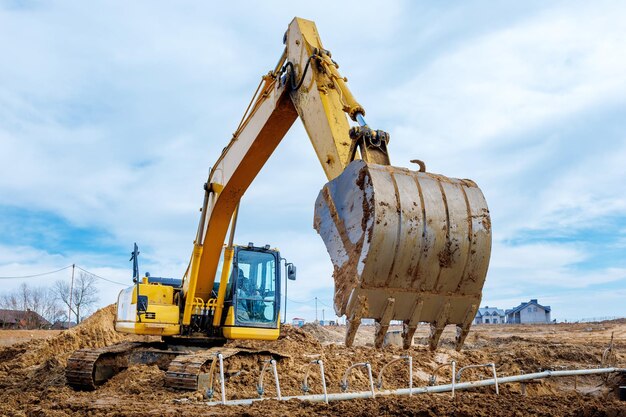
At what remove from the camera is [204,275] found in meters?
10.9

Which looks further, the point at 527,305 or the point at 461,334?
the point at 527,305

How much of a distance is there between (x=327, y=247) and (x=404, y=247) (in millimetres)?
715

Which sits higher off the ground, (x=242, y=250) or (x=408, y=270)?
(x=242, y=250)

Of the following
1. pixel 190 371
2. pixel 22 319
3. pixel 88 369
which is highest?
pixel 22 319

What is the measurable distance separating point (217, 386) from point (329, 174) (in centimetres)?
425

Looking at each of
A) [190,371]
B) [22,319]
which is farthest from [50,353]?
[22,319]

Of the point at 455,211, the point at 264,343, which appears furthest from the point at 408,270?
the point at 264,343

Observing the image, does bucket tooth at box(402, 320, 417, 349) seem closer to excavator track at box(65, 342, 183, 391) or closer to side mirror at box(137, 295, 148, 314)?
excavator track at box(65, 342, 183, 391)

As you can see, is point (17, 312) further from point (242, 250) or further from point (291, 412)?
point (291, 412)

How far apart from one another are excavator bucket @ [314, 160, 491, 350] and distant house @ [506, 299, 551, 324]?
222 ft

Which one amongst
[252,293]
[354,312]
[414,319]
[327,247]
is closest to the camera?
[354,312]

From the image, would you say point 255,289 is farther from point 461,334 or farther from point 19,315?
point 19,315

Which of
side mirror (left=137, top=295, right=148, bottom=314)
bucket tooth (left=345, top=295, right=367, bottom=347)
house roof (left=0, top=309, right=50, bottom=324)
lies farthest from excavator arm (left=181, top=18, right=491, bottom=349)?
house roof (left=0, top=309, right=50, bottom=324)

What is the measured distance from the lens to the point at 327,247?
551 centimetres
